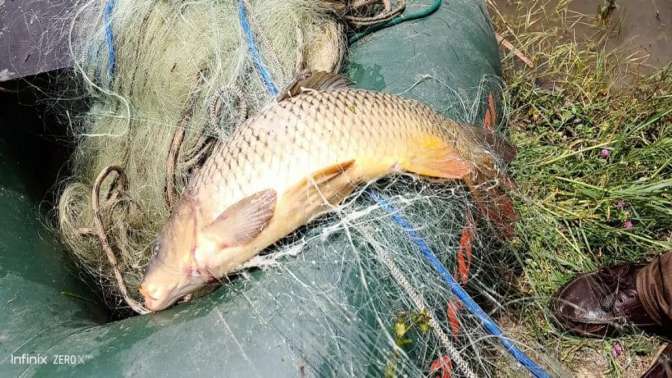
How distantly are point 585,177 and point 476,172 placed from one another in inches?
50.5

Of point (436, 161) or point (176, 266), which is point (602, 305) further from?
point (176, 266)

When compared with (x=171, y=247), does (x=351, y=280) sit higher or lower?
lower

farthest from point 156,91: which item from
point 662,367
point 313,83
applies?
point 662,367

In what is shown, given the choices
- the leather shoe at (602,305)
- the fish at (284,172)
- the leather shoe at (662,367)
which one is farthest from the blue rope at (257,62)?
the leather shoe at (662,367)

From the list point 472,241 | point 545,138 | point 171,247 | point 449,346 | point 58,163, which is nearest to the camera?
point 449,346

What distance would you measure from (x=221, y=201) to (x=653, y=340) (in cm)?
220

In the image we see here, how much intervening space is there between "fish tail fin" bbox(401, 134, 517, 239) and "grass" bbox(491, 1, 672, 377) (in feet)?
0.74

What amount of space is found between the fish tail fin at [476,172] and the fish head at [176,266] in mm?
773

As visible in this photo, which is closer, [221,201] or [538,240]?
[221,201]

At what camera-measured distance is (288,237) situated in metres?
1.94

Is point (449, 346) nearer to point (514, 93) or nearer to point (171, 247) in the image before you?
point (171, 247)

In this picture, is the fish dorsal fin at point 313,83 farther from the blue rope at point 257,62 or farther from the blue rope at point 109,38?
the blue rope at point 109,38

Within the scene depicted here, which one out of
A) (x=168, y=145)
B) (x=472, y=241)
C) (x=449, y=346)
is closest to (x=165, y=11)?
(x=168, y=145)

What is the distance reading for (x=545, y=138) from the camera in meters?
3.35
